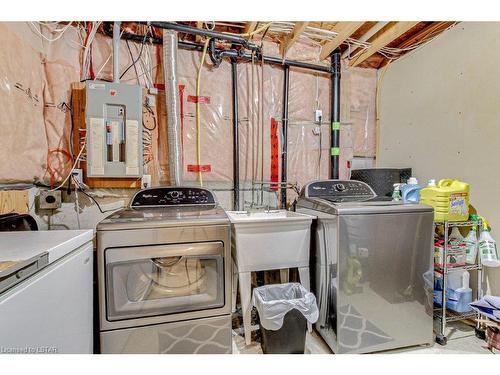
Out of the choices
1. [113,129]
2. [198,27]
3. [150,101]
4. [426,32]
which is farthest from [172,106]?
[426,32]

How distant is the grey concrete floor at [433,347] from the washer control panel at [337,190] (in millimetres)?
1089

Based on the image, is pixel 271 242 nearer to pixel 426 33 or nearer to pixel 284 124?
pixel 284 124

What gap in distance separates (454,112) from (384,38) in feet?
2.92

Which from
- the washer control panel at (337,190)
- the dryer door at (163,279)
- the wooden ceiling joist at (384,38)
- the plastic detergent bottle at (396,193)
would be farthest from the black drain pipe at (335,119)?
the dryer door at (163,279)

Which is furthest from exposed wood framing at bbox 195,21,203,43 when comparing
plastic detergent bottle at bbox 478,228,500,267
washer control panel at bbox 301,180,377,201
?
plastic detergent bottle at bbox 478,228,500,267

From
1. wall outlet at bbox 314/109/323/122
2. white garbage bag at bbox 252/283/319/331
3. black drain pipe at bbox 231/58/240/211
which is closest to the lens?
white garbage bag at bbox 252/283/319/331

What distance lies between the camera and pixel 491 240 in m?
1.67

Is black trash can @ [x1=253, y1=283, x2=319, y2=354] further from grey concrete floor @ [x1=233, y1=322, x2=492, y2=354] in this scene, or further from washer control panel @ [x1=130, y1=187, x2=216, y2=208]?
washer control panel @ [x1=130, y1=187, x2=216, y2=208]

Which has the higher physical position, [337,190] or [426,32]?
[426,32]

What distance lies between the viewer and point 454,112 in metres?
1.96

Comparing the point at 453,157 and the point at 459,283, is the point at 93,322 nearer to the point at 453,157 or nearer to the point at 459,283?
the point at 459,283

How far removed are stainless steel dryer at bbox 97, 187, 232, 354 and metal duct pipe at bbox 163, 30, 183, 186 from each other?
28.3 inches

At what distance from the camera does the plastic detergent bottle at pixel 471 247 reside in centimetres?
171

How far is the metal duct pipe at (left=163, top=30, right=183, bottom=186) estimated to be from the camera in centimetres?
191
